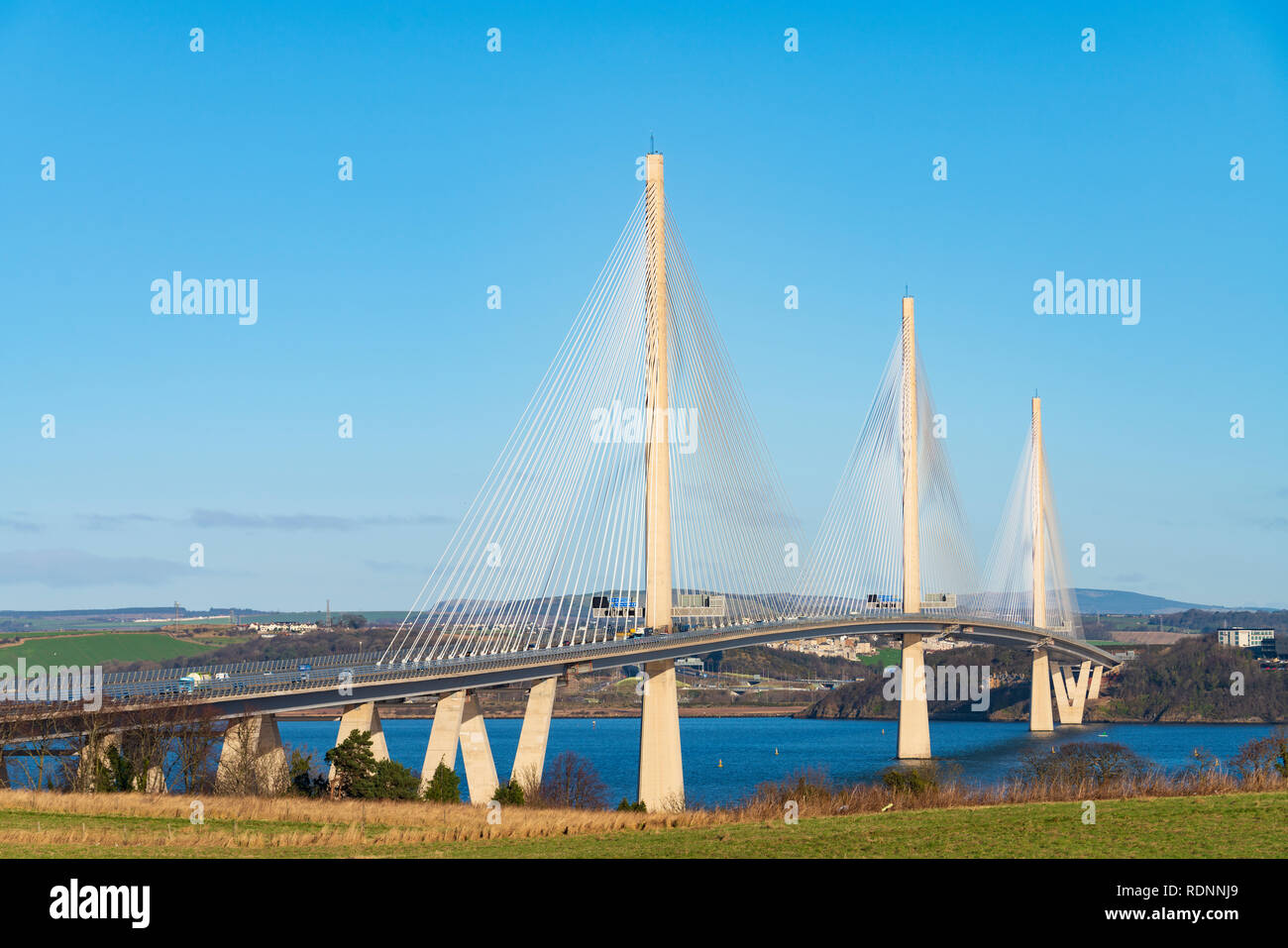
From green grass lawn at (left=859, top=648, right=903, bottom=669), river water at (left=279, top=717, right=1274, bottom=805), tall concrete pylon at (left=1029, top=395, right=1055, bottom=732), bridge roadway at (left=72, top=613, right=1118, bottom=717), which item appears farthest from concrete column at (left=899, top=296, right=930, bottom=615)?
green grass lawn at (left=859, top=648, right=903, bottom=669)

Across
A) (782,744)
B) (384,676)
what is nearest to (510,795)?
(384,676)

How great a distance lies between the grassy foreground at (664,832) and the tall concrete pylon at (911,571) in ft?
184

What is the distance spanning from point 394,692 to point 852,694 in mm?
126937

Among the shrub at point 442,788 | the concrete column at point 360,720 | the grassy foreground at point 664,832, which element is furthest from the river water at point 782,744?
the grassy foreground at point 664,832

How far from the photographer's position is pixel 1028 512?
125062mm

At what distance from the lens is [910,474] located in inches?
3339

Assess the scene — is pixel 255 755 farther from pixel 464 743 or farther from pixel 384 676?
pixel 464 743

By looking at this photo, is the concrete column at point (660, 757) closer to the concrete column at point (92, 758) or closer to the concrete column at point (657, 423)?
the concrete column at point (657, 423)

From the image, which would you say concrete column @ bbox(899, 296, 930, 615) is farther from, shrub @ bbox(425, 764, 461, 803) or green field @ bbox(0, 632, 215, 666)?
green field @ bbox(0, 632, 215, 666)

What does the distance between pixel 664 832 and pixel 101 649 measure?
142 metres

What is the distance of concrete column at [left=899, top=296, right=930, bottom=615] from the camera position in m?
84.3
